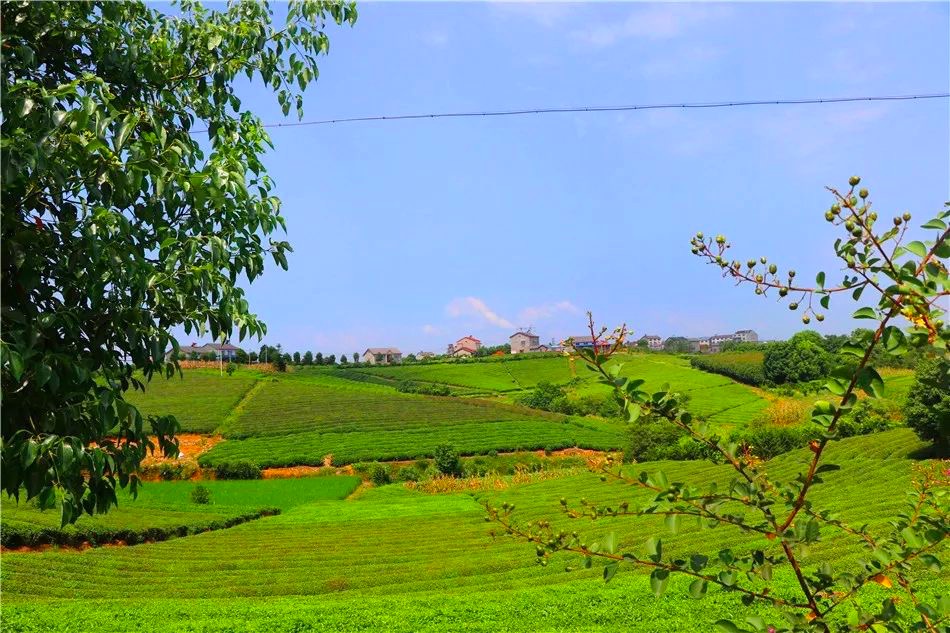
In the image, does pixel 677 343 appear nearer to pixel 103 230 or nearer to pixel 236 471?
pixel 236 471

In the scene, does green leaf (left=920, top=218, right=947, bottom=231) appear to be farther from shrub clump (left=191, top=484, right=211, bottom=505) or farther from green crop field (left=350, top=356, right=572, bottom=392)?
green crop field (left=350, top=356, right=572, bottom=392)

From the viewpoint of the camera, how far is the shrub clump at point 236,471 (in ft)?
152

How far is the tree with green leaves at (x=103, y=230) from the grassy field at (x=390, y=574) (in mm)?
2783

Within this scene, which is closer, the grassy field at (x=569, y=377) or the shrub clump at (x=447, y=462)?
the shrub clump at (x=447, y=462)

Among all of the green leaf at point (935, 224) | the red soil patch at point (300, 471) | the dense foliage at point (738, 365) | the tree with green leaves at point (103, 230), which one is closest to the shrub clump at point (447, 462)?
the red soil patch at point (300, 471)

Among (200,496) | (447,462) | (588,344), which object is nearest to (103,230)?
(588,344)

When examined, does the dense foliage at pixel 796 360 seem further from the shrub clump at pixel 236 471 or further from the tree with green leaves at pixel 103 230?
the tree with green leaves at pixel 103 230

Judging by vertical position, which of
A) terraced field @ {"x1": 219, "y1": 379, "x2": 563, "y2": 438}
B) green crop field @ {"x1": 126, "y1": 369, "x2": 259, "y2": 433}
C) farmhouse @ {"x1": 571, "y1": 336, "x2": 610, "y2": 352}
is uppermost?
farmhouse @ {"x1": 571, "y1": 336, "x2": 610, "y2": 352}

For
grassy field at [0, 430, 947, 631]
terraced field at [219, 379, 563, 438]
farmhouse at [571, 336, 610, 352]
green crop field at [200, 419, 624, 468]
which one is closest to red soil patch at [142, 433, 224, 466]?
green crop field at [200, 419, 624, 468]

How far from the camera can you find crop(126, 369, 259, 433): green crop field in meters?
61.0

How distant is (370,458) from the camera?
5128cm

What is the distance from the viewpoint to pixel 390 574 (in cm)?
1747

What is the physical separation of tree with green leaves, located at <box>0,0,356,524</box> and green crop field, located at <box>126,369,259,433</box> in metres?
55.4

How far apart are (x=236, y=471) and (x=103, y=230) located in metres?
47.0
